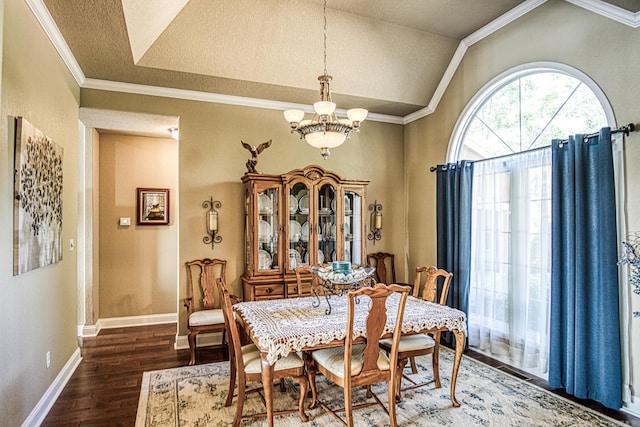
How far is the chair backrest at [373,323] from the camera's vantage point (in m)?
2.39

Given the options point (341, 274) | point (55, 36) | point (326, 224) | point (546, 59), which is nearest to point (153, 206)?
point (326, 224)

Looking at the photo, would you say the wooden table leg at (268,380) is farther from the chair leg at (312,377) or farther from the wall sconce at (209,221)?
the wall sconce at (209,221)

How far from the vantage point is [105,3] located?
2662mm

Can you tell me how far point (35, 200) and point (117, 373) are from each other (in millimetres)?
1869

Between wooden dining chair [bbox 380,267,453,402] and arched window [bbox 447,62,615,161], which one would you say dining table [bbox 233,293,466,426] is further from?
arched window [bbox 447,62,615,161]

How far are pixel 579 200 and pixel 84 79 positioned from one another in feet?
15.5

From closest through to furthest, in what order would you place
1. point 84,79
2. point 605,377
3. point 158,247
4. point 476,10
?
point 605,377 → point 476,10 → point 84,79 → point 158,247

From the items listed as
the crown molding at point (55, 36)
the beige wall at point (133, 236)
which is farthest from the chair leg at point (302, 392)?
the beige wall at point (133, 236)

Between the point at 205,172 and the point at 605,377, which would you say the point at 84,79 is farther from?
the point at 605,377

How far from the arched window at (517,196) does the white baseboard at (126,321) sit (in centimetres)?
409

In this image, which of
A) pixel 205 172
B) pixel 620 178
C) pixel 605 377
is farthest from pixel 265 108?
pixel 605 377

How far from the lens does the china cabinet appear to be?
14.1ft

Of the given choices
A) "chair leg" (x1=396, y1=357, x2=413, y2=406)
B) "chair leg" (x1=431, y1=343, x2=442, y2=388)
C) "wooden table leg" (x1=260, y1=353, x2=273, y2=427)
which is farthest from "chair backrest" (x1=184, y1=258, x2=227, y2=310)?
"chair leg" (x1=431, y1=343, x2=442, y2=388)

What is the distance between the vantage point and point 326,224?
4.59 metres
